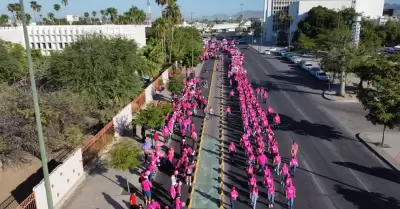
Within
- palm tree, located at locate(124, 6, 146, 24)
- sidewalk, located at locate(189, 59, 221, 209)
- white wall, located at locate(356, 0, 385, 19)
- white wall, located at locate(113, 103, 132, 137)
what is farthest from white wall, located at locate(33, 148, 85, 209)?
white wall, located at locate(356, 0, 385, 19)

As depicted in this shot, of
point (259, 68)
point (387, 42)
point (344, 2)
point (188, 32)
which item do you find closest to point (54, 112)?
point (259, 68)

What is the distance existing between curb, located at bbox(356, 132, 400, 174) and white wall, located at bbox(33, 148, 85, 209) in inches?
604

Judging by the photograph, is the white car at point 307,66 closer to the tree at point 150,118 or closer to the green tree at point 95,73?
the green tree at point 95,73

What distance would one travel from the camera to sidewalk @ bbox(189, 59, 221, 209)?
1431cm

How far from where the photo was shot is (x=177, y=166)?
1611cm

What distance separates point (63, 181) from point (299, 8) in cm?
9438

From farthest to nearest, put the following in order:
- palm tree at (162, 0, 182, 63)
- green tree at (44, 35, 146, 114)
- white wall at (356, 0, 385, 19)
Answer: white wall at (356, 0, 385, 19), palm tree at (162, 0, 182, 63), green tree at (44, 35, 146, 114)

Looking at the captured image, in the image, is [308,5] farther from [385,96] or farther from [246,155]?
[246,155]

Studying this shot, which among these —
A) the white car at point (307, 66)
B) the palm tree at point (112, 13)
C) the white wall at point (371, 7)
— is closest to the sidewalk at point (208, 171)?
the white car at point (307, 66)

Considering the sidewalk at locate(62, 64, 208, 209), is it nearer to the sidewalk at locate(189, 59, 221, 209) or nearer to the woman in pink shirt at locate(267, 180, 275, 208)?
the sidewalk at locate(189, 59, 221, 209)

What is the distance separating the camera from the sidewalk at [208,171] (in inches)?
563

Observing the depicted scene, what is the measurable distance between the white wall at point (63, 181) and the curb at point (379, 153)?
15350 mm

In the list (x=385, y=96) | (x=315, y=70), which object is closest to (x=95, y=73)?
(x=385, y=96)

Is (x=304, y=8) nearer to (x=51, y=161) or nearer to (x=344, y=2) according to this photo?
(x=344, y=2)
